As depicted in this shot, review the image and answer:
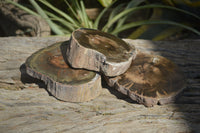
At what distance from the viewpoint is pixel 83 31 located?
45.5 inches

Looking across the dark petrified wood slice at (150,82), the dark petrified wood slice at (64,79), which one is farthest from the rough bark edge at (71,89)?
the dark petrified wood slice at (150,82)

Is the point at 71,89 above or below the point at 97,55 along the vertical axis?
below

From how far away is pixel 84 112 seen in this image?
3.28 ft

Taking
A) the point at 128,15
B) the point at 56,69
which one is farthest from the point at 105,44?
the point at 128,15

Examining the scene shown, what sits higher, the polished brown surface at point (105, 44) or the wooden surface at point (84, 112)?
the polished brown surface at point (105, 44)

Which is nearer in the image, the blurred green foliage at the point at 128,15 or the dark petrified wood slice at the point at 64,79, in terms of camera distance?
the dark petrified wood slice at the point at 64,79

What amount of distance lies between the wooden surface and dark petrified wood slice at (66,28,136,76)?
0.62 ft

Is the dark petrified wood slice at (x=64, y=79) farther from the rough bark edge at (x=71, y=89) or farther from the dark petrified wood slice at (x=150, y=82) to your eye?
the dark petrified wood slice at (x=150, y=82)

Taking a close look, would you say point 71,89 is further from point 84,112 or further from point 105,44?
point 105,44

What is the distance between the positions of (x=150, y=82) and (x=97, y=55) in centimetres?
30

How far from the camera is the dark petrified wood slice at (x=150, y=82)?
38.2 inches

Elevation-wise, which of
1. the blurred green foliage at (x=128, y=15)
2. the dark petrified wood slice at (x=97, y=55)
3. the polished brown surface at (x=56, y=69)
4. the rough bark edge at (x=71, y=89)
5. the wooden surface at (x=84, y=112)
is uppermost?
the blurred green foliage at (x=128, y=15)

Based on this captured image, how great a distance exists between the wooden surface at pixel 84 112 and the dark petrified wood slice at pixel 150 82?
0.26 feet

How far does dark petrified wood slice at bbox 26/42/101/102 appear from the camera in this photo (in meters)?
0.96
